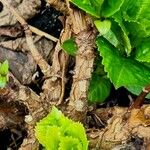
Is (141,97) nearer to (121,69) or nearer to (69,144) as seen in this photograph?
(121,69)

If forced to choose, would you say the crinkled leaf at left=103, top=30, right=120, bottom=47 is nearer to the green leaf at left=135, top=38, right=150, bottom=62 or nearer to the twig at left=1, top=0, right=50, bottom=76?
the green leaf at left=135, top=38, right=150, bottom=62

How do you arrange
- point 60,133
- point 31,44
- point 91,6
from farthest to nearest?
point 31,44, point 91,6, point 60,133

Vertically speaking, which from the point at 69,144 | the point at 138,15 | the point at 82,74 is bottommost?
the point at 69,144

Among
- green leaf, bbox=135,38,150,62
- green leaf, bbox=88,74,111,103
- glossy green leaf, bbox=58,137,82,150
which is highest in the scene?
green leaf, bbox=135,38,150,62

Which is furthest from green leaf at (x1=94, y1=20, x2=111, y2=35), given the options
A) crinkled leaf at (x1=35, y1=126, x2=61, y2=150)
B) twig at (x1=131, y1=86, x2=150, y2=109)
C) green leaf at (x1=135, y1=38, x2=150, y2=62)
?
crinkled leaf at (x1=35, y1=126, x2=61, y2=150)

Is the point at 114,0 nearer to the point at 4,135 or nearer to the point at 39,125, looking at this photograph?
the point at 39,125

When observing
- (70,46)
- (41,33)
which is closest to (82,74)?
(70,46)

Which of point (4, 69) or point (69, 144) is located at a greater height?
point (4, 69)

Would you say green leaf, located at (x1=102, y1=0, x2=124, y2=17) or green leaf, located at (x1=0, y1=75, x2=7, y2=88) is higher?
green leaf, located at (x1=102, y1=0, x2=124, y2=17)
